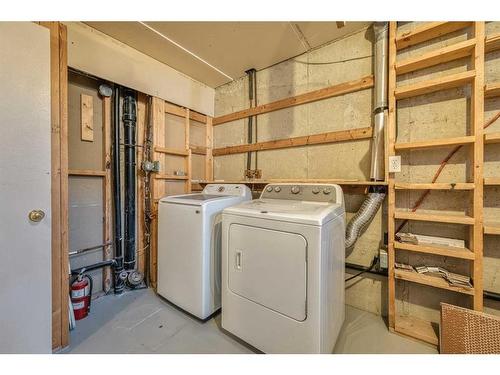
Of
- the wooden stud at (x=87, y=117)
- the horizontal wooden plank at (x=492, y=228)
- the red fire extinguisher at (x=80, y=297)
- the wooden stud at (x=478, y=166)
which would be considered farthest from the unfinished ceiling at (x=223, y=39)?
the red fire extinguisher at (x=80, y=297)

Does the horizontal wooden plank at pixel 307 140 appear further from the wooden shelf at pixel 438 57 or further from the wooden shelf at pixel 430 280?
the wooden shelf at pixel 430 280

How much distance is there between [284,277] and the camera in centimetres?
124

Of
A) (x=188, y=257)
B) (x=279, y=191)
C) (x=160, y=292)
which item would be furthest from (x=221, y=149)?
(x=160, y=292)

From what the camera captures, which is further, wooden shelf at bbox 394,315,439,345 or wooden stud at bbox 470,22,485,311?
wooden shelf at bbox 394,315,439,345

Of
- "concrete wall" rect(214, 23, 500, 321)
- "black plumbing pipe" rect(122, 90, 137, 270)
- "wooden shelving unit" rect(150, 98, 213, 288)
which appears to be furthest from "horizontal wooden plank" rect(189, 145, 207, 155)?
"concrete wall" rect(214, 23, 500, 321)

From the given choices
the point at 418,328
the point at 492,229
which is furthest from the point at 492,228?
the point at 418,328

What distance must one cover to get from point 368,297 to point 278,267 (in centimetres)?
125

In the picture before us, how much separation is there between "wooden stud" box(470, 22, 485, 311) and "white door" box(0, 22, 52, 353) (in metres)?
2.73

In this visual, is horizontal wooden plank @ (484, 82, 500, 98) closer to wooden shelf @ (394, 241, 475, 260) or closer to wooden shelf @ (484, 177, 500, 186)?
wooden shelf @ (484, 177, 500, 186)

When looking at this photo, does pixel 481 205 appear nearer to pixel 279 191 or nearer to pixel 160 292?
pixel 279 191

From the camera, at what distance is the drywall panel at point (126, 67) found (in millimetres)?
1801

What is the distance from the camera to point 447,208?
1.59 m

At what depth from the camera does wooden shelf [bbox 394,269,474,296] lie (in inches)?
55.0

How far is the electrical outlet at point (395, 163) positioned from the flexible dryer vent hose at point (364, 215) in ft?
0.73
